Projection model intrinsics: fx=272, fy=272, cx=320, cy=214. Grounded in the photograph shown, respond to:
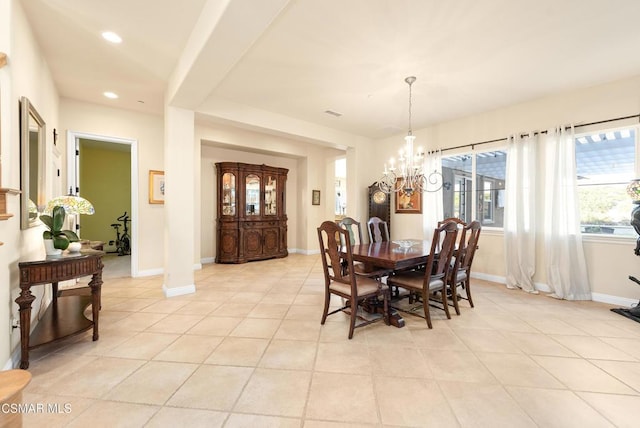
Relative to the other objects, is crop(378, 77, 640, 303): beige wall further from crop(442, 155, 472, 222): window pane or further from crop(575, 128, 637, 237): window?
crop(442, 155, 472, 222): window pane

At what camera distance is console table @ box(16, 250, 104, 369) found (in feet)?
6.30

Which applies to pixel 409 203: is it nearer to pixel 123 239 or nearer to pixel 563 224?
pixel 563 224

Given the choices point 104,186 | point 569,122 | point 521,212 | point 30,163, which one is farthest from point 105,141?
point 569,122

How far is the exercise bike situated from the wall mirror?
14.7 feet

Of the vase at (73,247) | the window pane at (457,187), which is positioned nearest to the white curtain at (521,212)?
the window pane at (457,187)

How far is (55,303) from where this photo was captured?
106 inches

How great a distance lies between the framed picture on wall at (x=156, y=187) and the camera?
14.9 ft

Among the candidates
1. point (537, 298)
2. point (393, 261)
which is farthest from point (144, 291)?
point (537, 298)

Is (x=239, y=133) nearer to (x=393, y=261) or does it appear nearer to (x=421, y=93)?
(x=421, y=93)

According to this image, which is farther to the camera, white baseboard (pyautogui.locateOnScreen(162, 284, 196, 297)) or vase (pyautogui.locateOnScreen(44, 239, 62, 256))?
white baseboard (pyautogui.locateOnScreen(162, 284, 196, 297))

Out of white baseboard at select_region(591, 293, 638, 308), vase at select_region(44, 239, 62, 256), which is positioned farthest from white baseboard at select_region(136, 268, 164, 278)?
white baseboard at select_region(591, 293, 638, 308)

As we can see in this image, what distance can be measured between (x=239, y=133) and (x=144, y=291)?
325cm

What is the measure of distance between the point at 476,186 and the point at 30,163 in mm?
5592

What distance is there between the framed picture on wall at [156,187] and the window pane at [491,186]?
5.34 m
